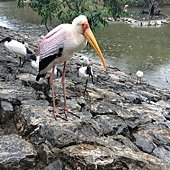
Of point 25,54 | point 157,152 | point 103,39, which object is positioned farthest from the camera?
point 103,39

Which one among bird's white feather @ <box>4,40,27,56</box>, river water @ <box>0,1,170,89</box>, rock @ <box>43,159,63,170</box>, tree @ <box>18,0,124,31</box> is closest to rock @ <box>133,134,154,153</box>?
rock @ <box>43,159,63,170</box>

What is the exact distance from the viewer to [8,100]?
6.58 metres

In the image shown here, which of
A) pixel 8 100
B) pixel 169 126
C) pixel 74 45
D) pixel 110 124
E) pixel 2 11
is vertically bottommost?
pixel 2 11

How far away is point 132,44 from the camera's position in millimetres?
24234

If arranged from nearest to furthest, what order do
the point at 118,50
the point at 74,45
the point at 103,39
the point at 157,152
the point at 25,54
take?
the point at 74,45 < the point at 157,152 < the point at 25,54 < the point at 118,50 < the point at 103,39

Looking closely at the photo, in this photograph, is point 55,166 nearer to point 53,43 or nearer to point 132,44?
point 53,43

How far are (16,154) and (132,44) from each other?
1976 centimetres

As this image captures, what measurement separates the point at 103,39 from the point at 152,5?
1279 centimetres

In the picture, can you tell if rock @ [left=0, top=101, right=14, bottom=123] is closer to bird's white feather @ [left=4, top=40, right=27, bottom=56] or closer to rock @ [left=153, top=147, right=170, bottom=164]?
rock @ [left=153, top=147, right=170, bottom=164]

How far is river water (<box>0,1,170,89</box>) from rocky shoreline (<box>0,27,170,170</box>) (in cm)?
768

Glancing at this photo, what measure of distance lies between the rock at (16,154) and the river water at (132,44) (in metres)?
10.5

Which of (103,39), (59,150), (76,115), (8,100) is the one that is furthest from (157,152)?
(103,39)

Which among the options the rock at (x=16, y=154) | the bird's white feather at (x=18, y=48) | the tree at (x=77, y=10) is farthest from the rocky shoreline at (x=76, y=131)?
the tree at (x=77, y=10)

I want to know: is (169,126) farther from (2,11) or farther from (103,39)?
(2,11)
